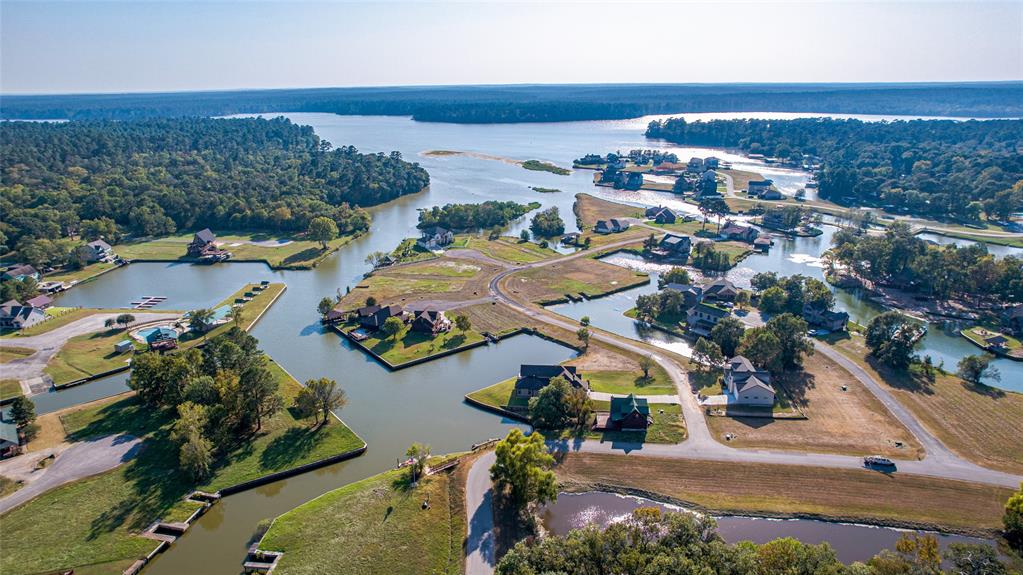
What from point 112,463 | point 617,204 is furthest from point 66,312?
point 617,204

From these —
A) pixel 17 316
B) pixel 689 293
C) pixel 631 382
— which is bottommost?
pixel 631 382

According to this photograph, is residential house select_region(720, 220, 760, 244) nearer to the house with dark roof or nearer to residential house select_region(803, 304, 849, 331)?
residential house select_region(803, 304, 849, 331)

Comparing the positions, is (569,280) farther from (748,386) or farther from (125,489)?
(125,489)

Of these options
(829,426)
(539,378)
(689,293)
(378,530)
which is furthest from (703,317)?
(378,530)

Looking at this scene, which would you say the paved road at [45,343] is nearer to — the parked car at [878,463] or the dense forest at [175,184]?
the dense forest at [175,184]

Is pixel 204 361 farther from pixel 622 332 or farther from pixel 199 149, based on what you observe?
pixel 199 149

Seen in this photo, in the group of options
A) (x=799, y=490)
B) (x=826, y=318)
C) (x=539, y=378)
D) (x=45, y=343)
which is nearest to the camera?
(x=799, y=490)

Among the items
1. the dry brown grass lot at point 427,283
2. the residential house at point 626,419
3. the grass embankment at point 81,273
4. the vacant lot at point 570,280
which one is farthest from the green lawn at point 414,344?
the grass embankment at point 81,273

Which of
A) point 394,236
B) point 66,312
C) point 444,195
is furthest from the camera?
point 444,195

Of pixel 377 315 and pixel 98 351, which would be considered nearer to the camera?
pixel 98 351
